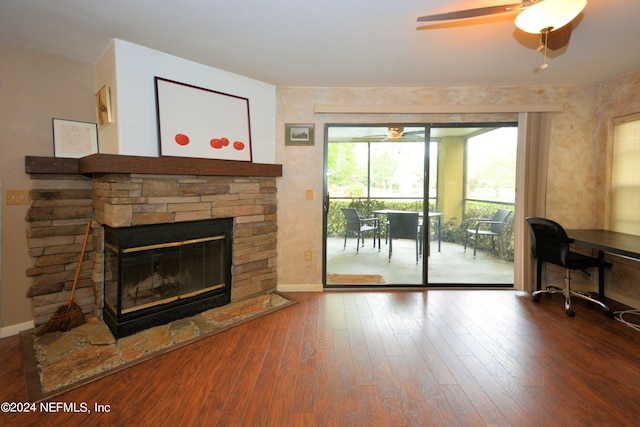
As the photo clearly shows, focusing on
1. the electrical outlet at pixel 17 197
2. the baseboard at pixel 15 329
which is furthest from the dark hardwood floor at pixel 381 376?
the electrical outlet at pixel 17 197

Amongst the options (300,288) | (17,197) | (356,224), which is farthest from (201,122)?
(356,224)

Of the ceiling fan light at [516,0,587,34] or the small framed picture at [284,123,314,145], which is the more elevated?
the ceiling fan light at [516,0,587,34]

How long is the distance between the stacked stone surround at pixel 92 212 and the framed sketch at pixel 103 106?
0.47 m

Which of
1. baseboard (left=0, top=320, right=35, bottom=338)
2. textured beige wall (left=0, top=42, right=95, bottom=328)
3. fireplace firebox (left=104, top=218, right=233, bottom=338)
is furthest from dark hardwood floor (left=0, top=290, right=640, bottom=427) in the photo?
fireplace firebox (left=104, top=218, right=233, bottom=338)

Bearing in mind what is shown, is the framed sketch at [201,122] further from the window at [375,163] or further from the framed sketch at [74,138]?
the window at [375,163]

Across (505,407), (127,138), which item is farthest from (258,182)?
(505,407)

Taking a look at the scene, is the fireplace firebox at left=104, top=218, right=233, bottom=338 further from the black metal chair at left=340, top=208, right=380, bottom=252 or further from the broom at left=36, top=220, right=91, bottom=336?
the black metal chair at left=340, top=208, right=380, bottom=252

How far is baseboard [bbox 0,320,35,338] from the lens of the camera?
8.52ft

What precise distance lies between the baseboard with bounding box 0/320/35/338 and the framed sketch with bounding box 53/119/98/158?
4.78 ft

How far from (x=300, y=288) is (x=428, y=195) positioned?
1.96 meters

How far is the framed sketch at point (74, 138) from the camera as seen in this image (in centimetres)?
272

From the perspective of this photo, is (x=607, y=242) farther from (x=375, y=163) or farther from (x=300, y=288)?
(x=300, y=288)

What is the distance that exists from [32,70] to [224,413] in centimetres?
305

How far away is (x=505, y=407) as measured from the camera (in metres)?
1.82
